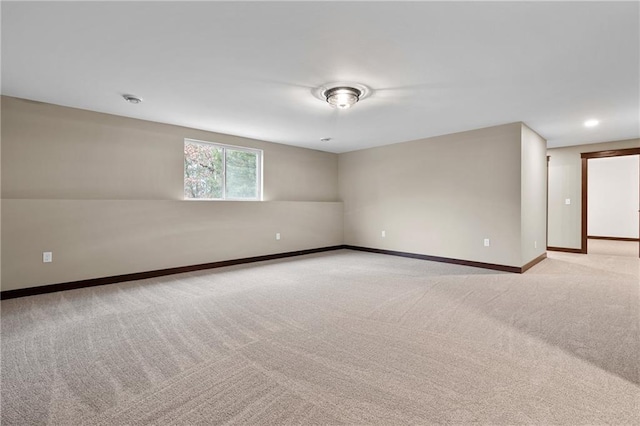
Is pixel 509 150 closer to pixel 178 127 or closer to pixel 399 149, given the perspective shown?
pixel 399 149

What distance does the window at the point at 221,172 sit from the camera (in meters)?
5.11

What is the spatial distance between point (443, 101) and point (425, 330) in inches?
105

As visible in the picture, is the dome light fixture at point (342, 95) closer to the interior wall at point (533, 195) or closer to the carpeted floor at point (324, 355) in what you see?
the carpeted floor at point (324, 355)

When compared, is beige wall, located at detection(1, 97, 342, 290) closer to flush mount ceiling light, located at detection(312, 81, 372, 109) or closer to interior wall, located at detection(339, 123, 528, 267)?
interior wall, located at detection(339, 123, 528, 267)

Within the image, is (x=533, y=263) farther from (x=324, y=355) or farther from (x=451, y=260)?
(x=324, y=355)

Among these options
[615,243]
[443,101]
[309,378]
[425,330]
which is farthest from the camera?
[615,243]

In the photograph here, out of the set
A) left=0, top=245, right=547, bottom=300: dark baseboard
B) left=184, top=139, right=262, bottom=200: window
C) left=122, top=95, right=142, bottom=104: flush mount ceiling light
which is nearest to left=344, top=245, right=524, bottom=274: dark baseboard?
left=0, top=245, right=547, bottom=300: dark baseboard

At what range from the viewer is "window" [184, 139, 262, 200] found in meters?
5.11

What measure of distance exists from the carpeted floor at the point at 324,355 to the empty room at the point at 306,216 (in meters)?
0.02

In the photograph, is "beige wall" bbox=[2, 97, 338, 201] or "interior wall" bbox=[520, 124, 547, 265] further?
"interior wall" bbox=[520, 124, 547, 265]

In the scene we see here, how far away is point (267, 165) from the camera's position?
6.06 m

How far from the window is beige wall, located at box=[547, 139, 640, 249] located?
6407 mm

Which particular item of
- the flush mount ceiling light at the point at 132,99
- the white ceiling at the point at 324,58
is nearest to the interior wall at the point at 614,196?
the white ceiling at the point at 324,58

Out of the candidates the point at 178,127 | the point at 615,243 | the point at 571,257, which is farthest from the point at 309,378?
the point at 615,243
